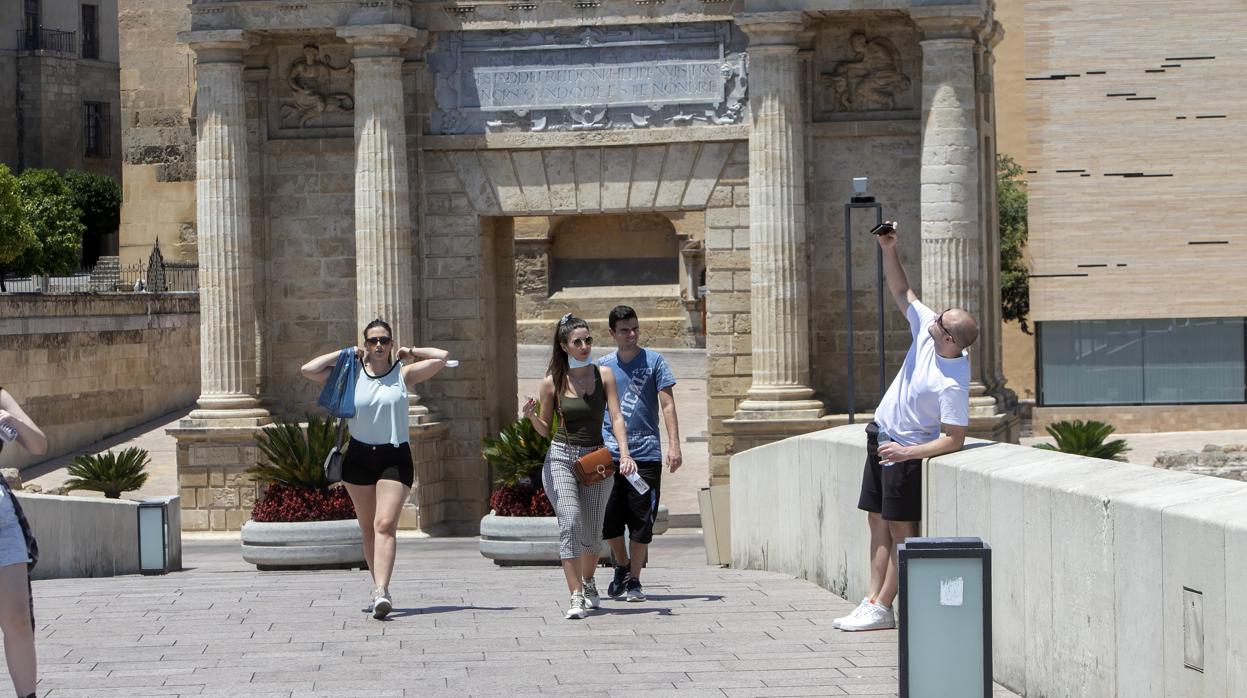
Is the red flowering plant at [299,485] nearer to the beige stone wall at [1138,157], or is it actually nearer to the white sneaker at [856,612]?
the white sneaker at [856,612]

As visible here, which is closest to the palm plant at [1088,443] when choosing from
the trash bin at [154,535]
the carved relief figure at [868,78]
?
the carved relief figure at [868,78]

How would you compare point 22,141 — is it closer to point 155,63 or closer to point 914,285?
point 155,63

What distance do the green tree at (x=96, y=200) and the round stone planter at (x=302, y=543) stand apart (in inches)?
1848

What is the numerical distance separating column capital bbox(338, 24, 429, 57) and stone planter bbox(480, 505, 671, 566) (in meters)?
7.61

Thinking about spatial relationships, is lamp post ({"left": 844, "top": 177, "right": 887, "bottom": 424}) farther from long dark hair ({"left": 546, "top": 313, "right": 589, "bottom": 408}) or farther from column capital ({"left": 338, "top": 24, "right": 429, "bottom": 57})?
long dark hair ({"left": 546, "top": 313, "right": 589, "bottom": 408})

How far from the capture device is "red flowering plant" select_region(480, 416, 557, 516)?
688 inches

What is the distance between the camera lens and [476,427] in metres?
23.9

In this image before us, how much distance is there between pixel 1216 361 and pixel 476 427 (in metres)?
24.5

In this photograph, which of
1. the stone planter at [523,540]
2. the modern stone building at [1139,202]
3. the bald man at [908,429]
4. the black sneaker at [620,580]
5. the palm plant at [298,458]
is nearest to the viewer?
the bald man at [908,429]

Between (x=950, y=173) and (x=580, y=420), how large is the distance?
11738 millimetres

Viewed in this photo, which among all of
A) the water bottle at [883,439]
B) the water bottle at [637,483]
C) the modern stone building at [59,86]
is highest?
the modern stone building at [59,86]

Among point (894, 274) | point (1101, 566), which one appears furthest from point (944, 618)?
point (894, 274)

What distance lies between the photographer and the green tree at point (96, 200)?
207ft

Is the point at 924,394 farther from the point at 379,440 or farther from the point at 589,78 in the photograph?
the point at 589,78
